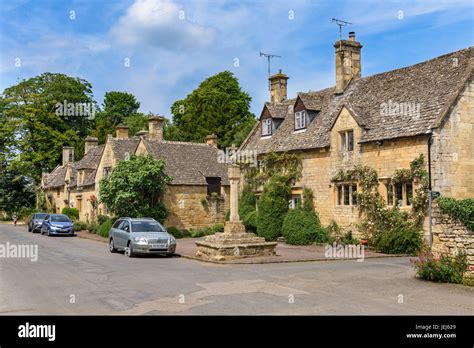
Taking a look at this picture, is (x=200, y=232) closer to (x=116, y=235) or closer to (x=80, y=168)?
(x=116, y=235)

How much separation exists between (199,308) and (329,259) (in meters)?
11.3

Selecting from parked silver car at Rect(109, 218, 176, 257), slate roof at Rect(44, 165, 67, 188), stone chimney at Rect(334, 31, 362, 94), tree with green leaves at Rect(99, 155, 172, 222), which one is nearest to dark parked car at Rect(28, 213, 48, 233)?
tree with green leaves at Rect(99, 155, 172, 222)

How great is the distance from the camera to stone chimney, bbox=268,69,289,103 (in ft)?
123

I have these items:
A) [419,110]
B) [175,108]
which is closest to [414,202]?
[419,110]

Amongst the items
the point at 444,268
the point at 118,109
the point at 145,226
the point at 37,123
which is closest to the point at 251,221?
the point at 145,226

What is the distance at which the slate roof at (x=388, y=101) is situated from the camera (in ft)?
77.1

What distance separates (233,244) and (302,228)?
8.56 metres

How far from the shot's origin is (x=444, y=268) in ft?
46.4

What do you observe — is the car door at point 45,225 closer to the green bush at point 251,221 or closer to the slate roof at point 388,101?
the green bush at point 251,221

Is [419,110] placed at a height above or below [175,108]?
below

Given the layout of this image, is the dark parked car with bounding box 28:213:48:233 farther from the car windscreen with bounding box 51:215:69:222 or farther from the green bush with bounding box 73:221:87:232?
the car windscreen with bounding box 51:215:69:222

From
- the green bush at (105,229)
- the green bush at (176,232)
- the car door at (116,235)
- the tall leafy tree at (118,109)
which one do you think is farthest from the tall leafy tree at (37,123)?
the car door at (116,235)
